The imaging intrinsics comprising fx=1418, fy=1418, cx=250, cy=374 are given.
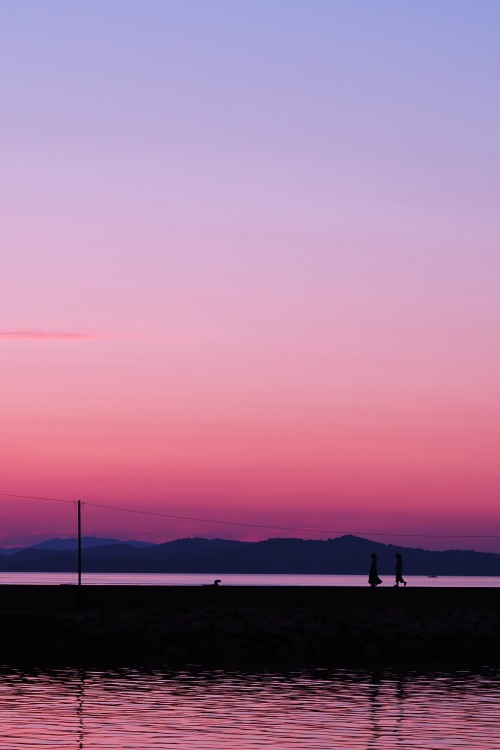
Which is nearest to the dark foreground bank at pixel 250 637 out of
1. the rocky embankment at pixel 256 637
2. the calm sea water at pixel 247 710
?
the rocky embankment at pixel 256 637

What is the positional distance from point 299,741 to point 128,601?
38.0 m

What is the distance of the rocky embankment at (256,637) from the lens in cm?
5200

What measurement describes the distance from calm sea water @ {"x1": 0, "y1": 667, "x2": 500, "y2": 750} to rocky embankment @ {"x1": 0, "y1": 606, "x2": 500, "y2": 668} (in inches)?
258

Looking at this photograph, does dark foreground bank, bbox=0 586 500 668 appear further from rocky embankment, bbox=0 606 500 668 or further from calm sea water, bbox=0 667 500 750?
calm sea water, bbox=0 667 500 750

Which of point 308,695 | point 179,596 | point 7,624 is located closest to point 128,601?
point 179,596

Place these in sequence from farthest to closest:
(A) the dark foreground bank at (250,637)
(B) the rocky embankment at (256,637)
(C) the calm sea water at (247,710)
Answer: (B) the rocky embankment at (256,637), (A) the dark foreground bank at (250,637), (C) the calm sea water at (247,710)

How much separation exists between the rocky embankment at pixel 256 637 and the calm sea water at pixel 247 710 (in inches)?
258

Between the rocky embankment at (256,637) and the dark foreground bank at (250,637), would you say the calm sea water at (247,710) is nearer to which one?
the dark foreground bank at (250,637)

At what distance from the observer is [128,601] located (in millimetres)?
67375

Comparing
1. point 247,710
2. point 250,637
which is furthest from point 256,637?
point 247,710

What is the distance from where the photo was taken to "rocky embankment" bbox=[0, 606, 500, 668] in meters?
52.0

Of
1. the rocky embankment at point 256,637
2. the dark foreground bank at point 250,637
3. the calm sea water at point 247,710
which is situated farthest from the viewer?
the rocky embankment at point 256,637

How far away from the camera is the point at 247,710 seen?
35.0 meters

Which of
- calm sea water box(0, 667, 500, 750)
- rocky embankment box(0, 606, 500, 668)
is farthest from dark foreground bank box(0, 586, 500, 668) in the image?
calm sea water box(0, 667, 500, 750)
